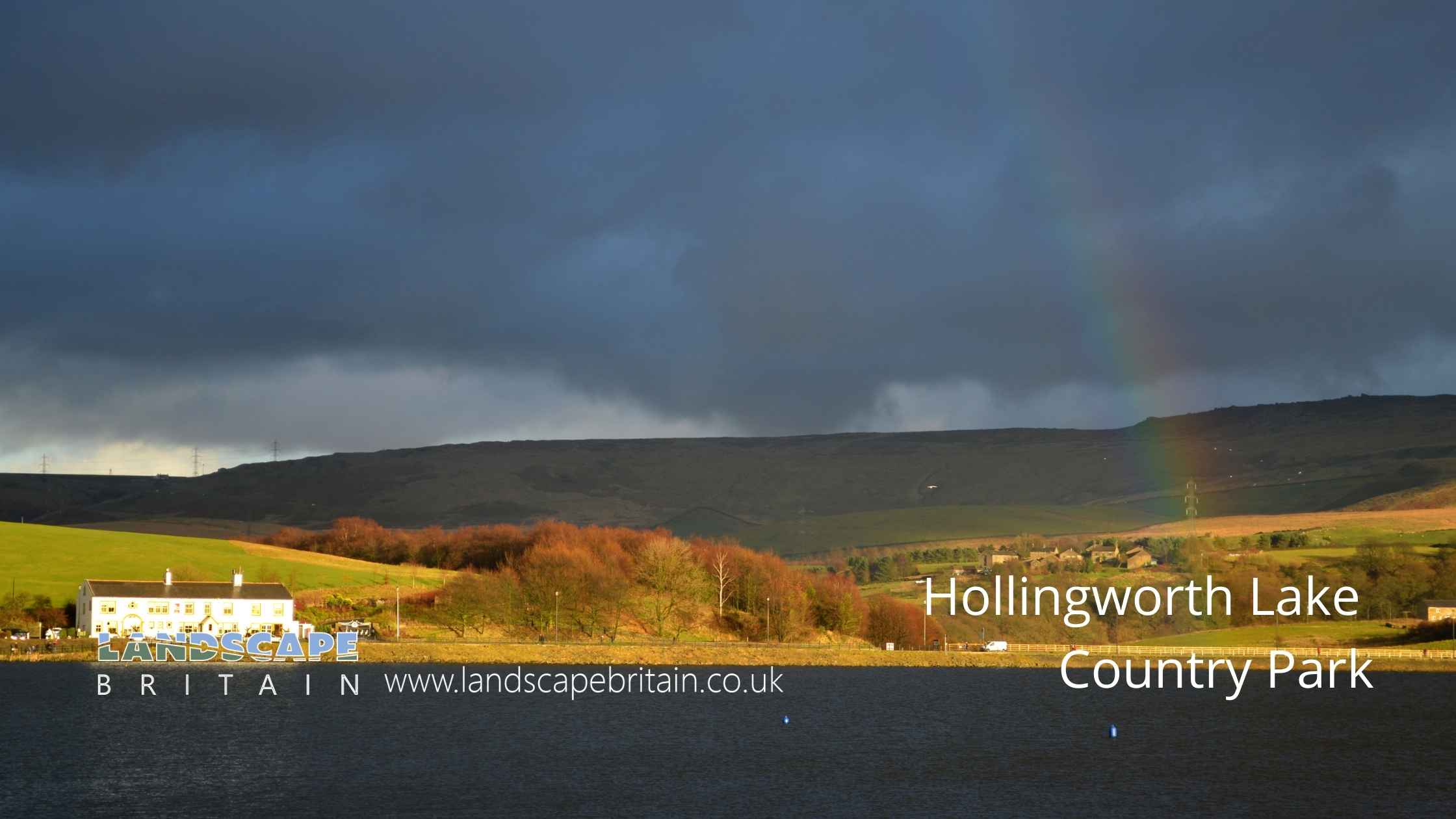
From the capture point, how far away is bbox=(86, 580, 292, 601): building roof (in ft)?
375

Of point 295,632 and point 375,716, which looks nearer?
point 375,716

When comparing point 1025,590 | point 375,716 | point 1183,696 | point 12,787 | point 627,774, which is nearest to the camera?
point 12,787

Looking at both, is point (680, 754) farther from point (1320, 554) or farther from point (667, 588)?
point (1320, 554)

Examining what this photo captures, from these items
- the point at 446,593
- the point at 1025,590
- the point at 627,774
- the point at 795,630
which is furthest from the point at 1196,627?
the point at 627,774

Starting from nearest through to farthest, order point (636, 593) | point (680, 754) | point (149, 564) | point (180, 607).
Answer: point (680, 754) → point (180, 607) → point (636, 593) → point (149, 564)

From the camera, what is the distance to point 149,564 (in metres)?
135

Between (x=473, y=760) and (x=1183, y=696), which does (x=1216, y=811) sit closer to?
(x=473, y=760)

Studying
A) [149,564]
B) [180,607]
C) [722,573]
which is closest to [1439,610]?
[722,573]

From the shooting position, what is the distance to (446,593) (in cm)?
12825

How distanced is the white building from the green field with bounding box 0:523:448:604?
21.1 feet

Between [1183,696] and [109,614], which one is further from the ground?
[109,614]

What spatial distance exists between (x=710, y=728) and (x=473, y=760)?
744 inches

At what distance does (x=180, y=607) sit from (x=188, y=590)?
3300mm

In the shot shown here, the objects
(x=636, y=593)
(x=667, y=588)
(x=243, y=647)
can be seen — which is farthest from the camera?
(x=636, y=593)
